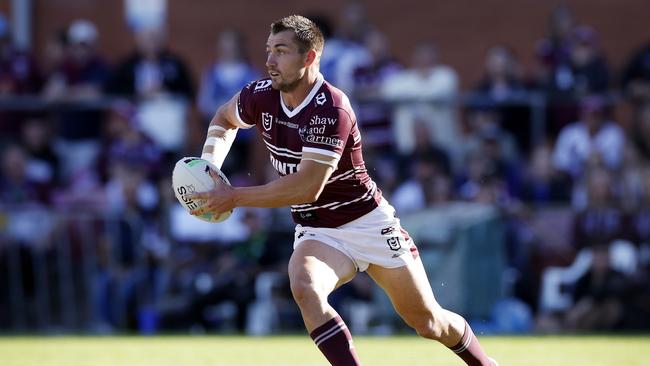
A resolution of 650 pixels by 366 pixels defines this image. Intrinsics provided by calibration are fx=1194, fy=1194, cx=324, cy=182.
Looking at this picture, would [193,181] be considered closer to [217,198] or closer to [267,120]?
[217,198]

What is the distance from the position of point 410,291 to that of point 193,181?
4.85 feet

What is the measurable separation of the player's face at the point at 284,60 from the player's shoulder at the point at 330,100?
0.18m

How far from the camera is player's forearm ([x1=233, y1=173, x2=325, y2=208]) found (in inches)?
271

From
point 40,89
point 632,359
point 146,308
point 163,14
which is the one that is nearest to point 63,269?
point 146,308

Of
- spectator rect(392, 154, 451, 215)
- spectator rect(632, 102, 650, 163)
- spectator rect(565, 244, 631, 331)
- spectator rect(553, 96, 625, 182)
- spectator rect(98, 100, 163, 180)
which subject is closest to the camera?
spectator rect(565, 244, 631, 331)

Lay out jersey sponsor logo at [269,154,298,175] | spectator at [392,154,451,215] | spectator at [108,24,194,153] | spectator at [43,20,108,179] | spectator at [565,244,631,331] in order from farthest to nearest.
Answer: spectator at [43,20,108,179] → spectator at [108,24,194,153] → spectator at [392,154,451,215] → spectator at [565,244,631,331] → jersey sponsor logo at [269,154,298,175]

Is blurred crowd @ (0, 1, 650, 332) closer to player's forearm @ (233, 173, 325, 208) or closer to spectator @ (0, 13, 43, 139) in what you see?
spectator @ (0, 13, 43, 139)

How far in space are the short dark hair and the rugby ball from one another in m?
0.90

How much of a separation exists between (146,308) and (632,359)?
5953 millimetres

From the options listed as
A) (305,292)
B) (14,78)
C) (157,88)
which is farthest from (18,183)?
(305,292)

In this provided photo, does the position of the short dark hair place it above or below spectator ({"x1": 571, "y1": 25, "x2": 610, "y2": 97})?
above

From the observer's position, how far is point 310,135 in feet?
22.9

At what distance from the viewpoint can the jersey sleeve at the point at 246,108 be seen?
7.51 metres

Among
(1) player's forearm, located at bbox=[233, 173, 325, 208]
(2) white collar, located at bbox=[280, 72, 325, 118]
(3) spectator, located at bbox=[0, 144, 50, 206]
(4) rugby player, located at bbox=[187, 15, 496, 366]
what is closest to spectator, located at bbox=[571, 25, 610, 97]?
(3) spectator, located at bbox=[0, 144, 50, 206]
